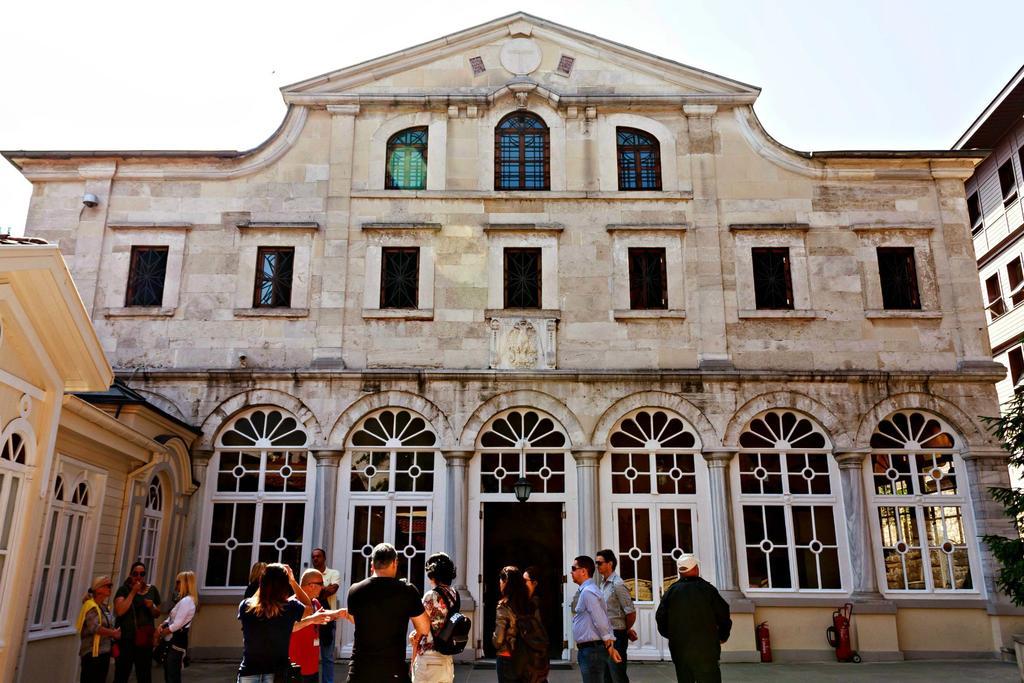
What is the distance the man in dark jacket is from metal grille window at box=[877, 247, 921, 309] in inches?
383

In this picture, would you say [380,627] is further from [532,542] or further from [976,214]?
[976,214]

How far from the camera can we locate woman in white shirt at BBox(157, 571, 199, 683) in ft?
26.7

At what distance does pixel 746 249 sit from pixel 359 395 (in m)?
7.88

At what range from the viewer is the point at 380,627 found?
554 centimetres

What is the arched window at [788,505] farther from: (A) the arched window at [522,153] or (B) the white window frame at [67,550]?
(B) the white window frame at [67,550]

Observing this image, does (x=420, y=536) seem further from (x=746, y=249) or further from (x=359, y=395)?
(x=746, y=249)

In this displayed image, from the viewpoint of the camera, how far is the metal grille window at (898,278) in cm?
1529

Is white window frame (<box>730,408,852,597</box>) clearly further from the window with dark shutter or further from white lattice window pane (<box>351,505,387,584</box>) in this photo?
white lattice window pane (<box>351,505,387,584</box>)

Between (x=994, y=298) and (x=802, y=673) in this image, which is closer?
(x=802, y=673)

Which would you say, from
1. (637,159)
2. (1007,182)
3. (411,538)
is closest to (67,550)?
(411,538)

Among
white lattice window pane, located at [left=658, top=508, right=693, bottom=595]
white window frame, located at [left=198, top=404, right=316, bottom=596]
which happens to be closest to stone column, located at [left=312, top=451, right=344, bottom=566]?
white window frame, located at [left=198, top=404, right=316, bottom=596]

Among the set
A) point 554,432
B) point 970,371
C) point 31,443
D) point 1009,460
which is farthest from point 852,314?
point 31,443

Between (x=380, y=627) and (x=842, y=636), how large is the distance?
10.4m

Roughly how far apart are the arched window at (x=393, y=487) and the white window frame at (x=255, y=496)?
2.46ft
